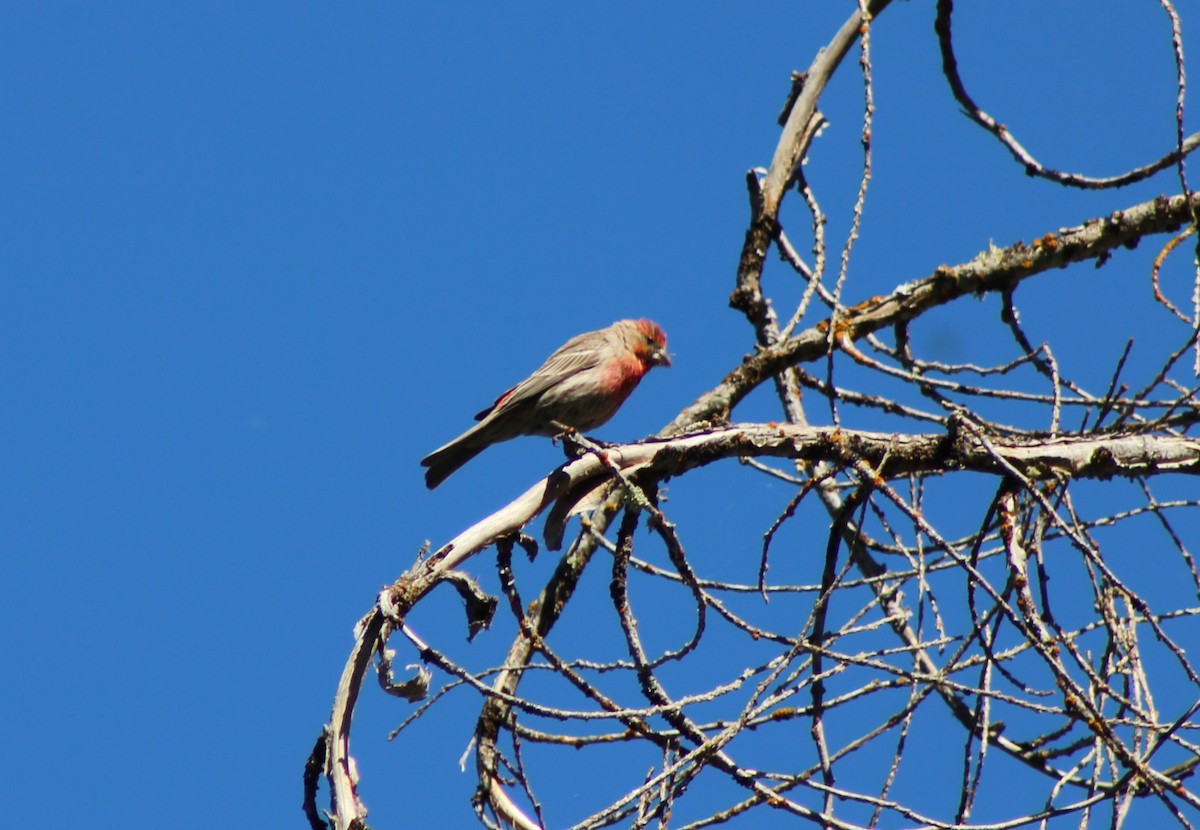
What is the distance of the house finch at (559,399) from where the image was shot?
23.1 ft

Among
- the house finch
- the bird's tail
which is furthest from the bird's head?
the bird's tail

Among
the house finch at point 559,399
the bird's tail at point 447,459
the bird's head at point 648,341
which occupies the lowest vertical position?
the bird's tail at point 447,459

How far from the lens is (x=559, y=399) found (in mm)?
7133

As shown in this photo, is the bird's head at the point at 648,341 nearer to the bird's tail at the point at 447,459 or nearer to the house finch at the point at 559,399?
the house finch at the point at 559,399

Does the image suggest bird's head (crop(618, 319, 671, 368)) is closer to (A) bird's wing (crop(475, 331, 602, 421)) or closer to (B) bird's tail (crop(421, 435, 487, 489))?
(A) bird's wing (crop(475, 331, 602, 421))

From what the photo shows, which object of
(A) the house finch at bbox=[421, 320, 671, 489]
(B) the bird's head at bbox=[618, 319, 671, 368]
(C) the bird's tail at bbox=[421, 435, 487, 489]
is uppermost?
(B) the bird's head at bbox=[618, 319, 671, 368]

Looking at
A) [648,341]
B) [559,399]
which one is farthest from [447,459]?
[648,341]

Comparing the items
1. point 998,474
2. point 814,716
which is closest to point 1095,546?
point 998,474

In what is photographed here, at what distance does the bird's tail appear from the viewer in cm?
689

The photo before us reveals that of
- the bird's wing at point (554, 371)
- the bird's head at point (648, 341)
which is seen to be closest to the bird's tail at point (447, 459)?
the bird's wing at point (554, 371)

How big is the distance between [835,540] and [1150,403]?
1417 millimetres

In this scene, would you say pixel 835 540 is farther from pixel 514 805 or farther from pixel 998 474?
pixel 514 805

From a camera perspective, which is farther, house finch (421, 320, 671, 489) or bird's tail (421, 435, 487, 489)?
house finch (421, 320, 671, 489)

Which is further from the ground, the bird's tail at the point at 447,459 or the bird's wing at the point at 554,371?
the bird's wing at the point at 554,371
